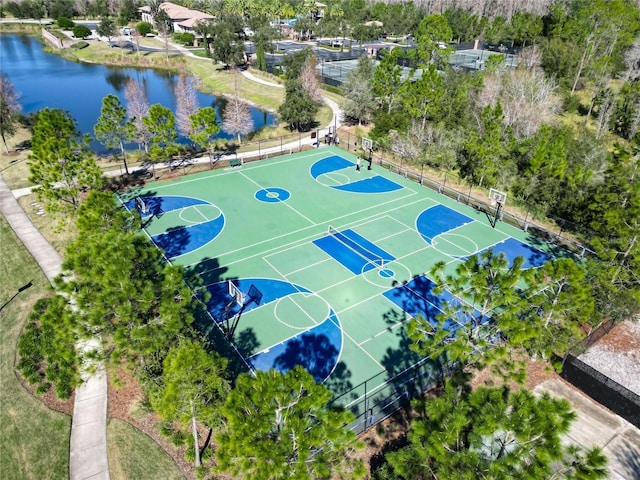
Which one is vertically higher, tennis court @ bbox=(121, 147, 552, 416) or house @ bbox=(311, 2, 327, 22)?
house @ bbox=(311, 2, 327, 22)

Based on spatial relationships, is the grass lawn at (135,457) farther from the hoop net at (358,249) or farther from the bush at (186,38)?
the bush at (186,38)

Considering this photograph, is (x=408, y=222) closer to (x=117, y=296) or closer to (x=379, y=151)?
(x=379, y=151)

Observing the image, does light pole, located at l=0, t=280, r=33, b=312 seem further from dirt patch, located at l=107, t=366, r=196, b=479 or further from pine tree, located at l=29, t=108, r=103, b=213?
dirt patch, located at l=107, t=366, r=196, b=479

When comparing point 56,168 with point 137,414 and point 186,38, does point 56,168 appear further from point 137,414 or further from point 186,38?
point 186,38

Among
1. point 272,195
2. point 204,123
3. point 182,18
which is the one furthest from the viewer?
point 182,18

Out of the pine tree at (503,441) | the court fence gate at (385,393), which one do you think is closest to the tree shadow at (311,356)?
the court fence gate at (385,393)

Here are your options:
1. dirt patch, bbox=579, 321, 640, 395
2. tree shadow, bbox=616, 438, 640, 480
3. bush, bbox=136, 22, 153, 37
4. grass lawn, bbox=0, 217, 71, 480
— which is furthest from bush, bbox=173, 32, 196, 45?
tree shadow, bbox=616, 438, 640, 480

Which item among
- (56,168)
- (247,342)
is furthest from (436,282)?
(56,168)
